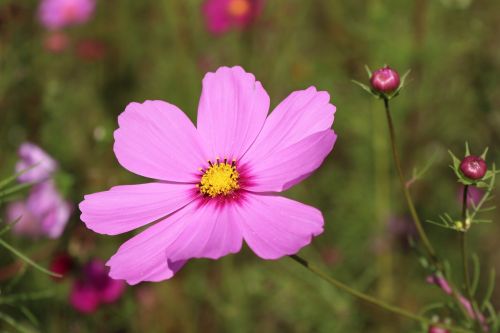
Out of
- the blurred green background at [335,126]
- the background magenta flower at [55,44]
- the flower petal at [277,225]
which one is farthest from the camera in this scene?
the background magenta flower at [55,44]

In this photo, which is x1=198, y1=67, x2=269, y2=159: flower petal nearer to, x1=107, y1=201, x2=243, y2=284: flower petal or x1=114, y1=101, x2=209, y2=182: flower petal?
x1=114, y1=101, x2=209, y2=182: flower petal

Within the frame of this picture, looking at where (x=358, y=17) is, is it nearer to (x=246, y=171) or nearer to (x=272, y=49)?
(x=272, y=49)

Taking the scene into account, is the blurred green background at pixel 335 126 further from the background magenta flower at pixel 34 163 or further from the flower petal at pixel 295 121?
the flower petal at pixel 295 121

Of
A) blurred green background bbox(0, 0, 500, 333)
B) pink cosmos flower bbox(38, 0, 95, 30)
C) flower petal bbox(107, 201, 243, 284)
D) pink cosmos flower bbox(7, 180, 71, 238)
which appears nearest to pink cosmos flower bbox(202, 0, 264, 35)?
blurred green background bbox(0, 0, 500, 333)

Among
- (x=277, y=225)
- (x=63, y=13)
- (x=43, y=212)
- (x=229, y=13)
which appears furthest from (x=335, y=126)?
(x=277, y=225)

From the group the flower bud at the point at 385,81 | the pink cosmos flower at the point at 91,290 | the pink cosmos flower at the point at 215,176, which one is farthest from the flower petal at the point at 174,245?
the pink cosmos flower at the point at 91,290

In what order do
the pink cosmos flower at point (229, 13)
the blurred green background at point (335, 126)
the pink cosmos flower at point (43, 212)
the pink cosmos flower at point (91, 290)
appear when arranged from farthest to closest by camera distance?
the pink cosmos flower at point (229, 13) → the blurred green background at point (335, 126) → the pink cosmos flower at point (43, 212) → the pink cosmos flower at point (91, 290)

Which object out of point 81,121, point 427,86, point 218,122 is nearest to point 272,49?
point 427,86
